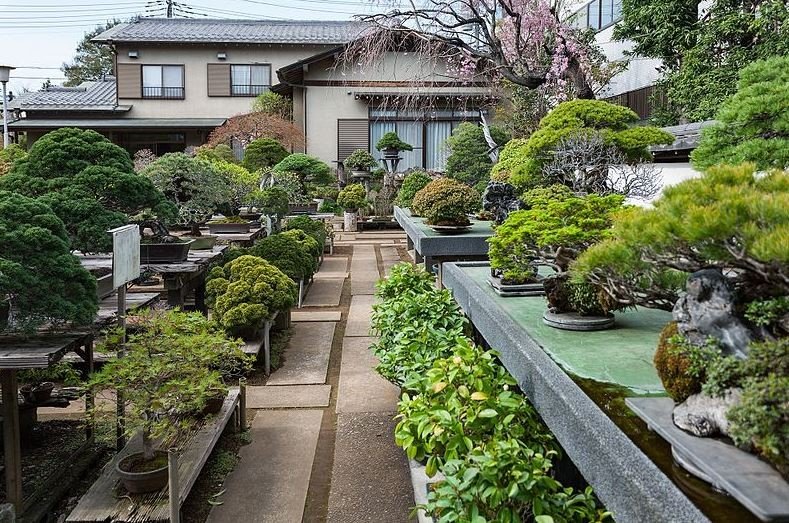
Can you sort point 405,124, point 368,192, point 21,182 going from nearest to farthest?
point 21,182 < point 368,192 < point 405,124

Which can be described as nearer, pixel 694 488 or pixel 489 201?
pixel 694 488

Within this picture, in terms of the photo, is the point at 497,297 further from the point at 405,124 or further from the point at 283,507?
the point at 405,124

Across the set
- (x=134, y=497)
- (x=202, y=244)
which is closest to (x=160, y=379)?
(x=134, y=497)

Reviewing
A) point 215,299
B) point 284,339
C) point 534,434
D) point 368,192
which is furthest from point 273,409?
point 368,192

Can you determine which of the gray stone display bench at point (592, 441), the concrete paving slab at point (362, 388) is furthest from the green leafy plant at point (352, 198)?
the gray stone display bench at point (592, 441)

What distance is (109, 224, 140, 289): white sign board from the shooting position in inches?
151

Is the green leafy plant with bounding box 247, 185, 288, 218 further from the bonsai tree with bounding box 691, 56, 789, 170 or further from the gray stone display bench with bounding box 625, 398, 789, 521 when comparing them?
the gray stone display bench with bounding box 625, 398, 789, 521

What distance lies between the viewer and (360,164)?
62.1ft

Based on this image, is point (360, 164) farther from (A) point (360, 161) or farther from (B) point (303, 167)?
(B) point (303, 167)

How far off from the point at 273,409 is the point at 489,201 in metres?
2.45

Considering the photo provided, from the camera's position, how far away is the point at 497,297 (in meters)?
4.32

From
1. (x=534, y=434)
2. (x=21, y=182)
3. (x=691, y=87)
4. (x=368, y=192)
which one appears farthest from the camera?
(x=368, y=192)

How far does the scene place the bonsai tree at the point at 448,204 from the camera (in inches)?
294

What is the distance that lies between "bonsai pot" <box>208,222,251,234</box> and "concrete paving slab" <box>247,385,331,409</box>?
3960mm
